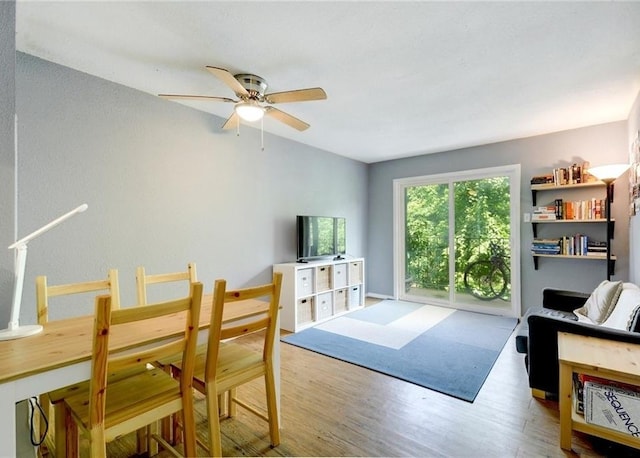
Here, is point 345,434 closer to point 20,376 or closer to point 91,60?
point 20,376

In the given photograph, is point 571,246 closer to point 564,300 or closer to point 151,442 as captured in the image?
point 564,300

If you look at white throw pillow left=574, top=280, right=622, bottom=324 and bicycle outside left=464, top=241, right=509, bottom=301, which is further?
bicycle outside left=464, top=241, right=509, bottom=301

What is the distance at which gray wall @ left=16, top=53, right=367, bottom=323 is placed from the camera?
222 cm

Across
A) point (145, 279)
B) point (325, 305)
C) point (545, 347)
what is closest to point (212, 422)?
point (145, 279)

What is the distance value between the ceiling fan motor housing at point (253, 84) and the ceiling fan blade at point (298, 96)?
154 millimetres

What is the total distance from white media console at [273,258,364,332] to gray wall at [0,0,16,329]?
8.28 ft

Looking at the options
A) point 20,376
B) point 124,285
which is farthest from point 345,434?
point 124,285

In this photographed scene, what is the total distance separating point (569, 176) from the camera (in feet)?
11.9

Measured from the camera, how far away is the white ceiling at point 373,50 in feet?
5.61

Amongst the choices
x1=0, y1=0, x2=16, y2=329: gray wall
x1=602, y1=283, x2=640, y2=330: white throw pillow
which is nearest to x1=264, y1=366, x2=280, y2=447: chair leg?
x1=0, y1=0, x2=16, y2=329: gray wall

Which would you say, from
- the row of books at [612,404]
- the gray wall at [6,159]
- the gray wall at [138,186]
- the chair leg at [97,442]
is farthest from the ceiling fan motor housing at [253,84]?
the row of books at [612,404]

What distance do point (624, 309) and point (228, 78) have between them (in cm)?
312

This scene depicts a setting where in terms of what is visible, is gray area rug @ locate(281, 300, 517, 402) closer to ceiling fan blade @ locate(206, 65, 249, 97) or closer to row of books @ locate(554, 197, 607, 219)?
row of books @ locate(554, 197, 607, 219)

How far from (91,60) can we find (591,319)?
443 cm
